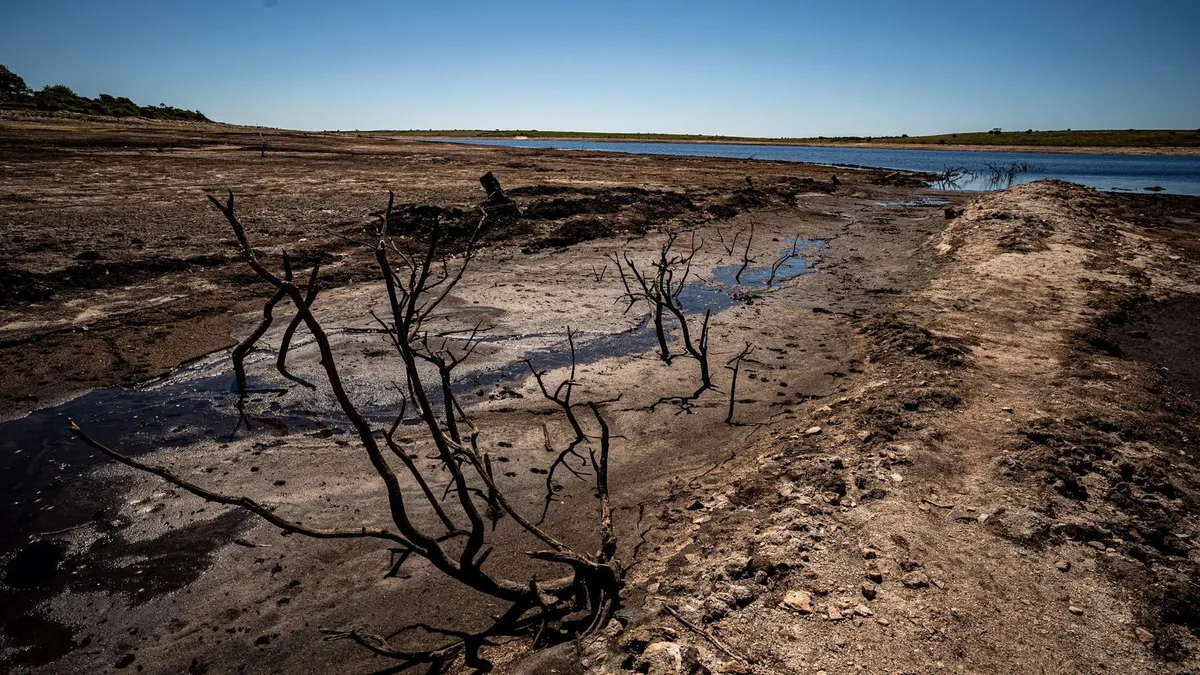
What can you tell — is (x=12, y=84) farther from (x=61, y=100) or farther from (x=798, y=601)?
(x=798, y=601)

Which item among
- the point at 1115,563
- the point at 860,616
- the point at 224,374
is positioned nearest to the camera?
the point at 860,616

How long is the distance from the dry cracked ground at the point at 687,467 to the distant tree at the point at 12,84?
60177 mm

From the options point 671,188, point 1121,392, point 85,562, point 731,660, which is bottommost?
point 85,562

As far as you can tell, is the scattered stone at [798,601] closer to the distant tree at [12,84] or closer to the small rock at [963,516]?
the small rock at [963,516]

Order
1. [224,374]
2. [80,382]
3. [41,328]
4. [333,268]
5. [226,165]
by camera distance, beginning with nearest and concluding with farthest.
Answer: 1. [80,382]
2. [224,374]
3. [41,328]
4. [333,268]
5. [226,165]

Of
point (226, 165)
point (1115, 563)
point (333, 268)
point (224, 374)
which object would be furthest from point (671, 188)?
point (1115, 563)

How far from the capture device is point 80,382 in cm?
679

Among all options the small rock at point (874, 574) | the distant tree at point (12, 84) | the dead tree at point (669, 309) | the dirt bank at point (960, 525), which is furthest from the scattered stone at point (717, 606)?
the distant tree at point (12, 84)

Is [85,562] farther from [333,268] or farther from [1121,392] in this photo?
[1121,392]

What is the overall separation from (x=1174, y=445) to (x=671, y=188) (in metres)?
21.3

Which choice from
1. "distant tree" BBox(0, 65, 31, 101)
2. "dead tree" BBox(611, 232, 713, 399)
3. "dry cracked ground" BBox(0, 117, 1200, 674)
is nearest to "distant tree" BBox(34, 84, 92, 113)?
"distant tree" BBox(0, 65, 31, 101)

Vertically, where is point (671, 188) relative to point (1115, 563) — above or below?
above

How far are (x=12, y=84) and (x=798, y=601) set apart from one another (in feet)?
262

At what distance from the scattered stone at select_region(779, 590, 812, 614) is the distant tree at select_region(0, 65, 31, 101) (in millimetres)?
73995
